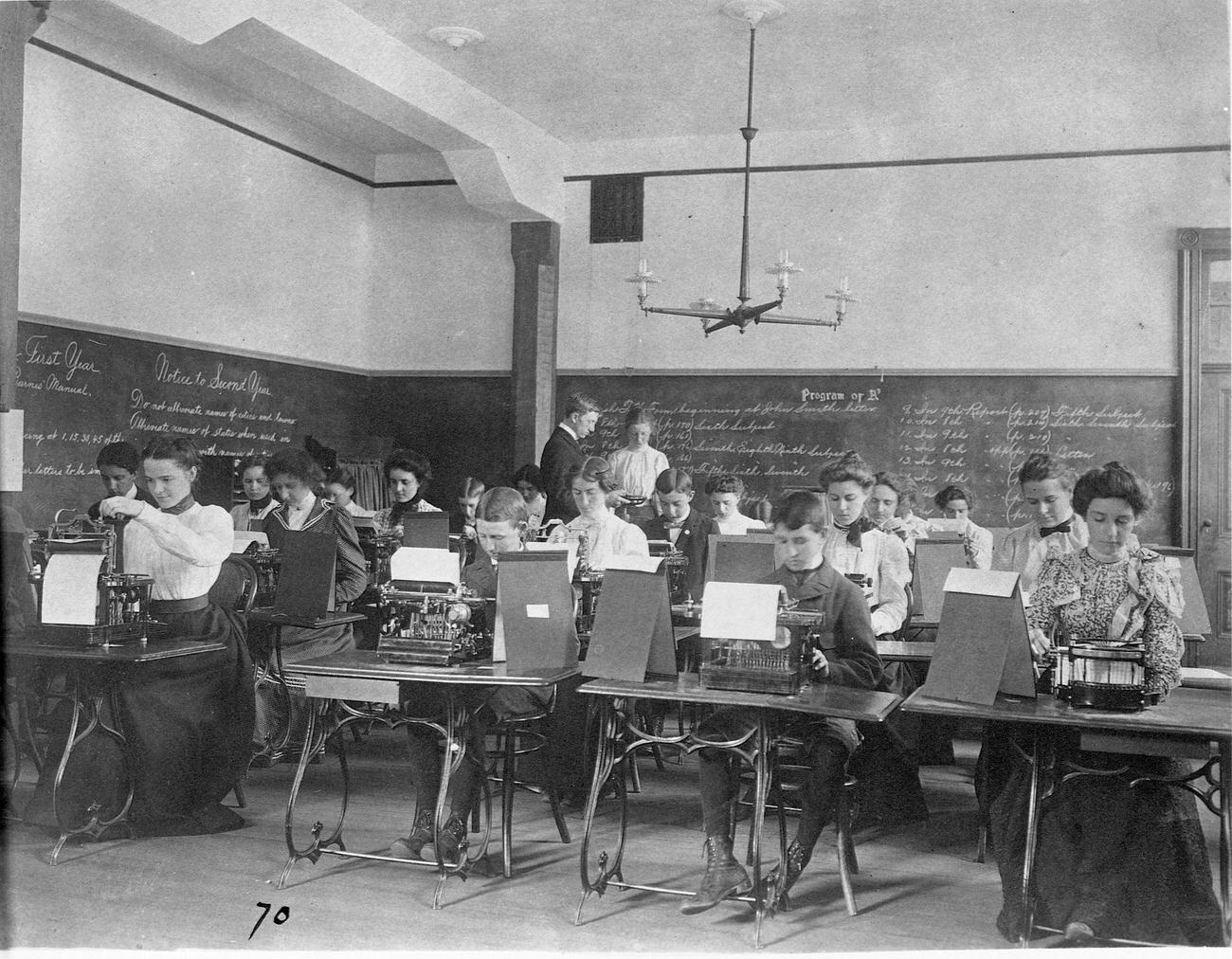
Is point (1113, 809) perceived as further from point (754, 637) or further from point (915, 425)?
point (915, 425)

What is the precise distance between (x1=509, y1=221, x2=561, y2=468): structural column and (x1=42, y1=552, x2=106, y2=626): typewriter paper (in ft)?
15.8

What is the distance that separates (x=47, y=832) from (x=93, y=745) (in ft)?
1.08

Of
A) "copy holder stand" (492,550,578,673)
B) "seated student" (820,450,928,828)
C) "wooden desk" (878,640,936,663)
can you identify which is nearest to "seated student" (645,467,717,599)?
"seated student" (820,450,928,828)

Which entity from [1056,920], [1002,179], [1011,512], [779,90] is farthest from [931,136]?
[1056,920]

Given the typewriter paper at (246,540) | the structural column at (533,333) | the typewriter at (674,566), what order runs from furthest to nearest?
the structural column at (533,333) → the typewriter paper at (246,540) → the typewriter at (674,566)

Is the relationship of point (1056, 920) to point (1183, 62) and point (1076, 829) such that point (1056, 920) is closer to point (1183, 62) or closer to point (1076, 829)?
point (1076, 829)

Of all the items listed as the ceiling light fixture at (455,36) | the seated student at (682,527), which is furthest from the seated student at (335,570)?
the ceiling light fixture at (455,36)

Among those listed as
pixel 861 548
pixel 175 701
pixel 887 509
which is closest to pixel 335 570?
pixel 175 701

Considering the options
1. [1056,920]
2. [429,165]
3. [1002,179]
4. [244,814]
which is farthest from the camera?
[429,165]

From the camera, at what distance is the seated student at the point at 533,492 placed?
6035 mm

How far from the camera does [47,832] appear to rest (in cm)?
382

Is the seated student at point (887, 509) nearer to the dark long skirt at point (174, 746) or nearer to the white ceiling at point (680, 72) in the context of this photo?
the white ceiling at point (680, 72)

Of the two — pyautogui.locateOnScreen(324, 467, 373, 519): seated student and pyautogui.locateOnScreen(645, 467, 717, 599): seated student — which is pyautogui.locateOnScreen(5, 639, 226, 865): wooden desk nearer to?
pyautogui.locateOnScreen(645, 467, 717, 599): seated student

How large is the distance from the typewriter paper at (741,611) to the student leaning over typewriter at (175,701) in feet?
6.32
